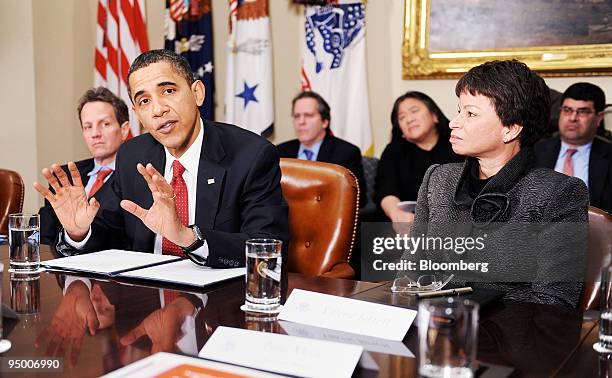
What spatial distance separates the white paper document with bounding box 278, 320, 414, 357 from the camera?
110cm

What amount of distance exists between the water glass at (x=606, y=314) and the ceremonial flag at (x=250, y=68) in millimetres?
4049

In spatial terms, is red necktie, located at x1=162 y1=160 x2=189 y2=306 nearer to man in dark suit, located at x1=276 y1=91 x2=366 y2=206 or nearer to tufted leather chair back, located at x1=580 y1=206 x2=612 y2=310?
tufted leather chair back, located at x1=580 y1=206 x2=612 y2=310

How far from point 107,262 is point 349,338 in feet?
2.83

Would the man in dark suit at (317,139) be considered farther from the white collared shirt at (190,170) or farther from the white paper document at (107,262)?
the white paper document at (107,262)

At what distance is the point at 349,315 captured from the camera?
1.25 m

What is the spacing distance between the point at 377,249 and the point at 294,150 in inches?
110

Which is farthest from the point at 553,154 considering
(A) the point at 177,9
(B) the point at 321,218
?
(A) the point at 177,9

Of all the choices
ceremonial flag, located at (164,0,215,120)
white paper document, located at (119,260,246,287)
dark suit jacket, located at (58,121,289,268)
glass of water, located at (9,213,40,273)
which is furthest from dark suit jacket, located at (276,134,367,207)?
glass of water, located at (9,213,40,273)

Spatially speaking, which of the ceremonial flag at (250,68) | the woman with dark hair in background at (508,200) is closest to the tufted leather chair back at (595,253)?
the woman with dark hair in background at (508,200)

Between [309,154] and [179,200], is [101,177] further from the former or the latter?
[309,154]

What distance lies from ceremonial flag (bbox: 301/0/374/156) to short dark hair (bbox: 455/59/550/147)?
3.01m

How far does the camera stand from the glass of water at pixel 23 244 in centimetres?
167

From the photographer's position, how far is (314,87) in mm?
5027

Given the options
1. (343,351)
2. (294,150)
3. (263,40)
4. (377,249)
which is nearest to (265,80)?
Answer: (263,40)
